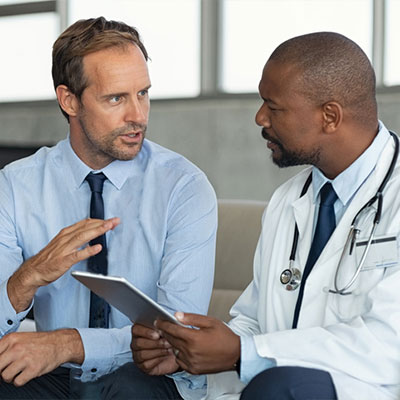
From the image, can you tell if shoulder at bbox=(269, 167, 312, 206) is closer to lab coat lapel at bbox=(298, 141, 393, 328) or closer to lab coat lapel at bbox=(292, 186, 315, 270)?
lab coat lapel at bbox=(292, 186, 315, 270)

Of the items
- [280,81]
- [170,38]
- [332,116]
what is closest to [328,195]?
[332,116]

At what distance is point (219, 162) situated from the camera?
5.32 m

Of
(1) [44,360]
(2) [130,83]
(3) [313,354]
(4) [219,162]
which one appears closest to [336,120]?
(3) [313,354]

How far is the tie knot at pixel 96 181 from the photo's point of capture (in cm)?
227

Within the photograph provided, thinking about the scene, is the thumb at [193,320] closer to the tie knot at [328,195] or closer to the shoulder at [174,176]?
the tie knot at [328,195]

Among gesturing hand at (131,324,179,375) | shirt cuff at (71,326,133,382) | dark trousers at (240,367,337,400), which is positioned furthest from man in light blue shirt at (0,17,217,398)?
dark trousers at (240,367,337,400)

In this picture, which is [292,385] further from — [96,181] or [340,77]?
[96,181]

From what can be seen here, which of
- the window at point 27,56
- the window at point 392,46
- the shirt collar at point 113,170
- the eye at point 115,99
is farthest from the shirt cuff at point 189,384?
the window at point 27,56

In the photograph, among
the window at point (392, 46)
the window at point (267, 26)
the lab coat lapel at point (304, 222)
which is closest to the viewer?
the lab coat lapel at point (304, 222)

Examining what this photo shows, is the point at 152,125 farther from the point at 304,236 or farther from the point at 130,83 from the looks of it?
the point at 304,236

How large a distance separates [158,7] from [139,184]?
348 centimetres

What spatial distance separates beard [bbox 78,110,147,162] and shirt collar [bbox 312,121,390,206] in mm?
641

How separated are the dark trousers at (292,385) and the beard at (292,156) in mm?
552

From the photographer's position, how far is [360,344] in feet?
5.20
